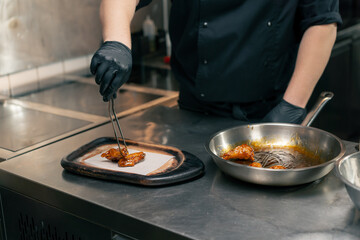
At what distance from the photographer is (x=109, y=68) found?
1488 mm

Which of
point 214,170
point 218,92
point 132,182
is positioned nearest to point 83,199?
point 132,182

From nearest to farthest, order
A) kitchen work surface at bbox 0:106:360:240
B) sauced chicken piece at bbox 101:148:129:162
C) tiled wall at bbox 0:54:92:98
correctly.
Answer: kitchen work surface at bbox 0:106:360:240, sauced chicken piece at bbox 101:148:129:162, tiled wall at bbox 0:54:92:98

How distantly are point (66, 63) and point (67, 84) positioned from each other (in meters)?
0.11

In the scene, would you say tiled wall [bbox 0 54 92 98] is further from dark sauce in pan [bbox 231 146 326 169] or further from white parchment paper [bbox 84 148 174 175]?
dark sauce in pan [bbox 231 146 326 169]

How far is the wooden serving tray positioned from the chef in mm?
518

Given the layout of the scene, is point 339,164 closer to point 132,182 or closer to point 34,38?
point 132,182

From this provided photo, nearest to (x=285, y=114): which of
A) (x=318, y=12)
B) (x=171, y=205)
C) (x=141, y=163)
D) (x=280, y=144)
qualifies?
(x=280, y=144)

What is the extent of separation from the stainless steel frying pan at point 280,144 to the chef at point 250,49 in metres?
0.25

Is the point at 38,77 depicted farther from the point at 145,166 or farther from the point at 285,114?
the point at 285,114

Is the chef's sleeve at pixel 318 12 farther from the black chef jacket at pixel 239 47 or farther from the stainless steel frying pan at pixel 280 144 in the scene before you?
the stainless steel frying pan at pixel 280 144

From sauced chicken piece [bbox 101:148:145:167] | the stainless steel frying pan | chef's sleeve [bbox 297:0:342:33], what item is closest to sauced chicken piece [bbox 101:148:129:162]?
sauced chicken piece [bbox 101:148:145:167]

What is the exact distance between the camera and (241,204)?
4.24ft

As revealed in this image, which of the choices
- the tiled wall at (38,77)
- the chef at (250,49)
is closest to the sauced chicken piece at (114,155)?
the chef at (250,49)

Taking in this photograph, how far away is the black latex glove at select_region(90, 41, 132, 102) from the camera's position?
1482mm
